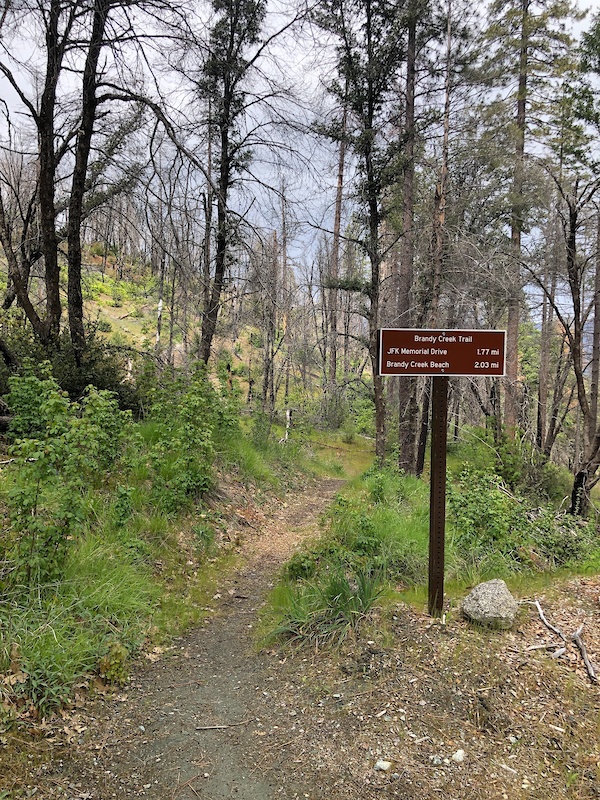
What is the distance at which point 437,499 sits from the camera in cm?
392

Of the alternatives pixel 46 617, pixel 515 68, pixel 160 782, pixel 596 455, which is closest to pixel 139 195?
pixel 46 617

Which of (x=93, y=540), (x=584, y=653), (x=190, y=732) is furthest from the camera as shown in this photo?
(x=93, y=540)

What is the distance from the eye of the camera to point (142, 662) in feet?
12.2

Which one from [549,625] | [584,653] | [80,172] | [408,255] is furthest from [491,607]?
[408,255]

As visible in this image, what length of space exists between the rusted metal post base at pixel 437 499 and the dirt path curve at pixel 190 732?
144 cm

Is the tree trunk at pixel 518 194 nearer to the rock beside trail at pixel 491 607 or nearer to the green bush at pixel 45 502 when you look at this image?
the rock beside trail at pixel 491 607

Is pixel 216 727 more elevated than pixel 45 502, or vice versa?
pixel 45 502

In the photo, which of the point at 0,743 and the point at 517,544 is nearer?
the point at 0,743

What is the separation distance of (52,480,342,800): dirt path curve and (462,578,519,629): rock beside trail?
65.4 inches

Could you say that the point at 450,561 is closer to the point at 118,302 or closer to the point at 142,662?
the point at 142,662

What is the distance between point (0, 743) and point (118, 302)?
91.8 feet

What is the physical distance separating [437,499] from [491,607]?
3.06ft

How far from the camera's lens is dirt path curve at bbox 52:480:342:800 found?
2.56 meters

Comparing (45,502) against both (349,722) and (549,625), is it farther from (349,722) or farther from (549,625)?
(549,625)
